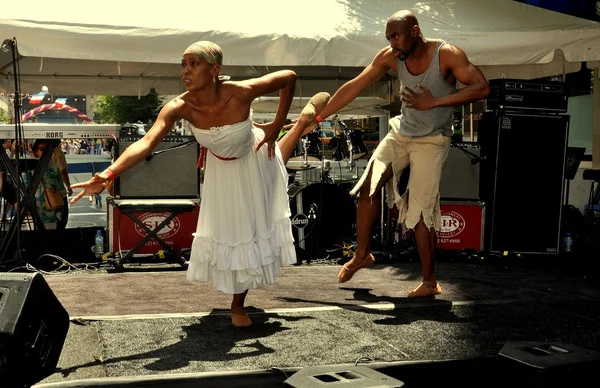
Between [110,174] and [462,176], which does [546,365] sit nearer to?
[110,174]

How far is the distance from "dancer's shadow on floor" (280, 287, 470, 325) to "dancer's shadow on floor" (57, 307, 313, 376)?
18.3 inches

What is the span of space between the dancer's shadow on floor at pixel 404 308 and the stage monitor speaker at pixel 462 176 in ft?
8.86

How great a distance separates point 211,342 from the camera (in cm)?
427

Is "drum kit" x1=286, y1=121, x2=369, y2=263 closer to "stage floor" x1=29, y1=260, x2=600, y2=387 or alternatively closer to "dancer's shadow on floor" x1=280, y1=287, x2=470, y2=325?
"stage floor" x1=29, y1=260, x2=600, y2=387

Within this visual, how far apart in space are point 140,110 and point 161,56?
114 ft

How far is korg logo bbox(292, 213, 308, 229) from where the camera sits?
830cm

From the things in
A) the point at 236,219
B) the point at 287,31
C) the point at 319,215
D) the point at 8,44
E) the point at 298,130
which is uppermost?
the point at 287,31

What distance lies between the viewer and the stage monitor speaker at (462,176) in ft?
26.6

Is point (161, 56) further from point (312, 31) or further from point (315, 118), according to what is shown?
point (315, 118)

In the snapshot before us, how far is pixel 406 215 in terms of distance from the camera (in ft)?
18.4

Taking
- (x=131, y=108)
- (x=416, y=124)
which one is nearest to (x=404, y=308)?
(x=416, y=124)

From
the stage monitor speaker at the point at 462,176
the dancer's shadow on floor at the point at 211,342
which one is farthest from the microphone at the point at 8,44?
the stage monitor speaker at the point at 462,176

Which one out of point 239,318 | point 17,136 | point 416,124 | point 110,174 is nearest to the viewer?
point 110,174

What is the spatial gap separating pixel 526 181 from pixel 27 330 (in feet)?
19.1
